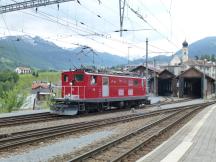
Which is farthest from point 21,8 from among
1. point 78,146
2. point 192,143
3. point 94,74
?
point 192,143

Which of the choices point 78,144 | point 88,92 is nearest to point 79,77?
point 88,92

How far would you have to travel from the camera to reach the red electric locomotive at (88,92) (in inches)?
1075

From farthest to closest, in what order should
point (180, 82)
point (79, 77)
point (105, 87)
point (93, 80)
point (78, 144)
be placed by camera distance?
point (180, 82)
point (105, 87)
point (93, 80)
point (79, 77)
point (78, 144)

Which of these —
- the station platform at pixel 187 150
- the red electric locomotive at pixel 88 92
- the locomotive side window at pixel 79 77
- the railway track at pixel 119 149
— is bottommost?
the railway track at pixel 119 149

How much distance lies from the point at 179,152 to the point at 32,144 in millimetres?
5226

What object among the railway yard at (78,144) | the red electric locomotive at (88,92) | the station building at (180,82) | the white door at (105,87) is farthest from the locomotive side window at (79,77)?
the station building at (180,82)

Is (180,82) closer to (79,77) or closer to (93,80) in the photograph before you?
(93,80)

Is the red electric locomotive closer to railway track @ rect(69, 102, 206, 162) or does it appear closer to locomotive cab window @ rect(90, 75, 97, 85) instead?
locomotive cab window @ rect(90, 75, 97, 85)

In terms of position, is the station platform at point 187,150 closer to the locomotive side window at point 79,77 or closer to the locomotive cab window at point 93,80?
the locomotive cab window at point 93,80

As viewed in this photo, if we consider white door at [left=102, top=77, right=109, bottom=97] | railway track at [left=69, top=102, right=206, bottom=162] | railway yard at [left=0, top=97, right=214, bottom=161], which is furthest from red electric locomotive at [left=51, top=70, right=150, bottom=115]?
railway track at [left=69, top=102, right=206, bottom=162]

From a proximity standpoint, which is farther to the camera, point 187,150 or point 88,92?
point 88,92

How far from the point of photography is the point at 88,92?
2836 cm

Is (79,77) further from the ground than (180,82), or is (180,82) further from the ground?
(180,82)

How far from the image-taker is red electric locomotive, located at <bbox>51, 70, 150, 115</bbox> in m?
27.3
